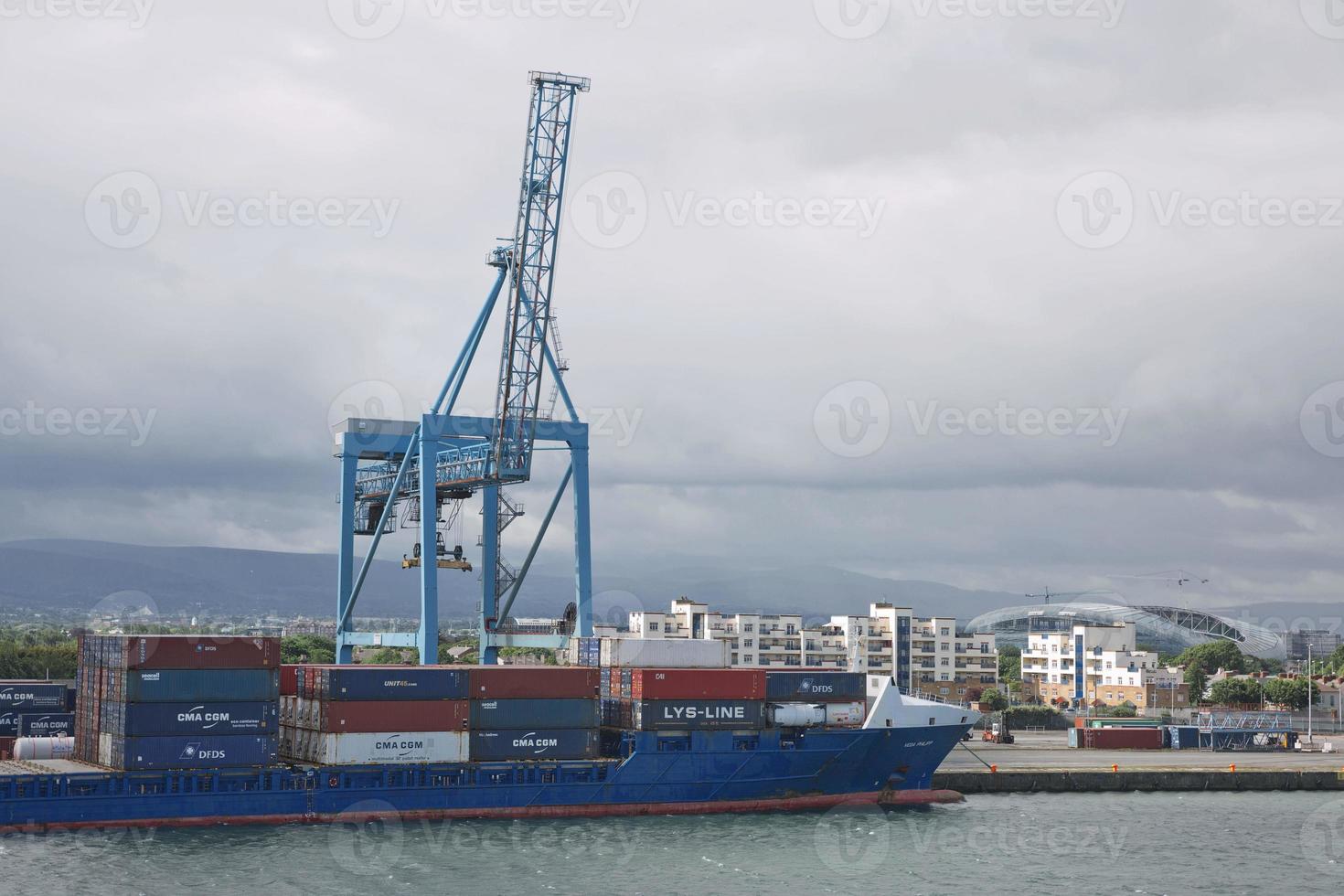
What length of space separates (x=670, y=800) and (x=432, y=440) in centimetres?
1788

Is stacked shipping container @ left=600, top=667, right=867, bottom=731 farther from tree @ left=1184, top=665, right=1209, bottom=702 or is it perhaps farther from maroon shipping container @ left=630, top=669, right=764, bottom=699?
tree @ left=1184, top=665, right=1209, bottom=702

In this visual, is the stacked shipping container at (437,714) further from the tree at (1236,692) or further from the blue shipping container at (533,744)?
the tree at (1236,692)

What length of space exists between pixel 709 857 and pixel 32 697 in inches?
1067

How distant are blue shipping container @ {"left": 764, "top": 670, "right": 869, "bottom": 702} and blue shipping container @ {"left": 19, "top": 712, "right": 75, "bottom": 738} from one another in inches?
990

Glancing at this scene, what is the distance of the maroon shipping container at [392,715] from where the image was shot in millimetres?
44969

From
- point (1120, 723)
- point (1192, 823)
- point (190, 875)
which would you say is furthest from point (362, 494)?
point (1120, 723)

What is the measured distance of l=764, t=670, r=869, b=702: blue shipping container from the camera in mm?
50062

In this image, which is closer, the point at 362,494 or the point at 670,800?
the point at 670,800

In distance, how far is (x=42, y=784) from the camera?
41812 mm

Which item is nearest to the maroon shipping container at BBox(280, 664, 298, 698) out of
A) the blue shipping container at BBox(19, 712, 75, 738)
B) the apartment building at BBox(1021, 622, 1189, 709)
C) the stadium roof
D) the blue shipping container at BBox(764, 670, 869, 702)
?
the blue shipping container at BBox(19, 712, 75, 738)

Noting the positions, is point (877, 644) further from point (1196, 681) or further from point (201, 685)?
point (201, 685)

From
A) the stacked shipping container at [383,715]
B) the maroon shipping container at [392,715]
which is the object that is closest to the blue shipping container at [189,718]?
the maroon shipping container at [392,715]

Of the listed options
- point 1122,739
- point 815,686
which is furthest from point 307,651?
point 815,686

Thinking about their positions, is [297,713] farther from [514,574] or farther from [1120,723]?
[1120,723]
